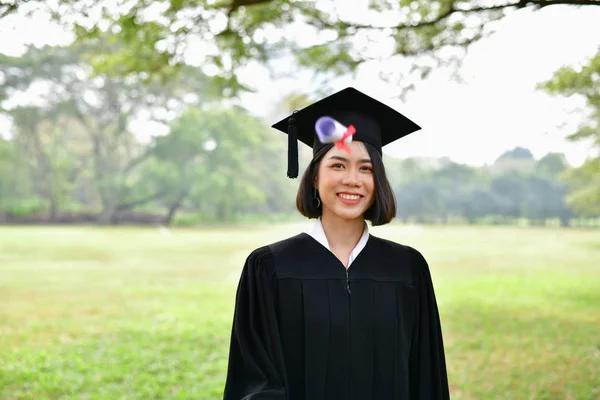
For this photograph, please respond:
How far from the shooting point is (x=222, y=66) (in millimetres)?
6648

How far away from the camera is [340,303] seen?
6.05 feet

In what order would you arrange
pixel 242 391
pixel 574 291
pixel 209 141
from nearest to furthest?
pixel 242 391
pixel 574 291
pixel 209 141

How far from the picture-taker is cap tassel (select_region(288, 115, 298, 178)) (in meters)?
2.06

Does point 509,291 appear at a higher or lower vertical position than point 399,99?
lower

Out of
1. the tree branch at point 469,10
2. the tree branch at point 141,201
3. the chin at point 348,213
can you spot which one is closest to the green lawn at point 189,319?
the tree branch at point 469,10

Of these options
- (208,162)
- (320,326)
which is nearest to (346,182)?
(320,326)

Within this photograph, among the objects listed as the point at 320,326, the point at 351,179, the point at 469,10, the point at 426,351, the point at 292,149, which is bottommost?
the point at 426,351

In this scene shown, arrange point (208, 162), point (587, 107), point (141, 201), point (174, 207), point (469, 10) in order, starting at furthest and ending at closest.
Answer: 1. point (174, 207)
2. point (141, 201)
3. point (208, 162)
4. point (587, 107)
5. point (469, 10)

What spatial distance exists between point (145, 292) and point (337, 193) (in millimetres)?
11150

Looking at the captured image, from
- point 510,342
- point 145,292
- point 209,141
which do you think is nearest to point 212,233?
point 209,141

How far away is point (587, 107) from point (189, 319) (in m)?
8.88

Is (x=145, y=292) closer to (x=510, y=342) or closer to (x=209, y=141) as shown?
(x=510, y=342)

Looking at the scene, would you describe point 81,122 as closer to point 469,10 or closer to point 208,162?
point 208,162

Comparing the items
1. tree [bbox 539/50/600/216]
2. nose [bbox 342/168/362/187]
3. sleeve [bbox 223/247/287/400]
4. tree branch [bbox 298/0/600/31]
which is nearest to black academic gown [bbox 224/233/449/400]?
sleeve [bbox 223/247/287/400]
